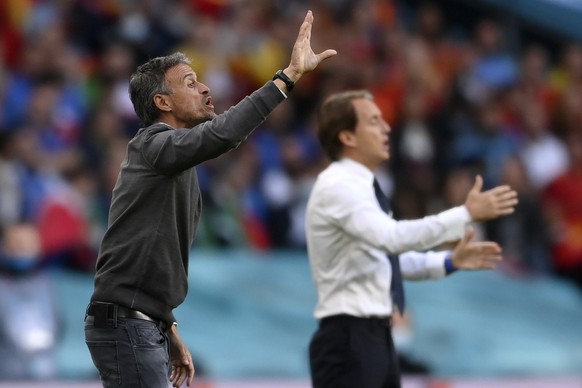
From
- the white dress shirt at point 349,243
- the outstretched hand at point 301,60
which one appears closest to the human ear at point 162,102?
the outstretched hand at point 301,60

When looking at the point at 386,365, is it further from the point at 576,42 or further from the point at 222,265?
the point at 576,42

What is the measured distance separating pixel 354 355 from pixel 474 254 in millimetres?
729

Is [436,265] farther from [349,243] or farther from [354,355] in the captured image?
[354,355]

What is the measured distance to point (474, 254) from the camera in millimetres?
5949

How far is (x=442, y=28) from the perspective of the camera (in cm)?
1435

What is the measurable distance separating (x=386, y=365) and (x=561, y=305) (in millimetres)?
5489

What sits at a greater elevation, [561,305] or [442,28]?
[442,28]

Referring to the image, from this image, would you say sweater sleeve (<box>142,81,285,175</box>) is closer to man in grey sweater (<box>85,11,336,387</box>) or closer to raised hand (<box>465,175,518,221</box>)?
man in grey sweater (<box>85,11,336,387</box>)

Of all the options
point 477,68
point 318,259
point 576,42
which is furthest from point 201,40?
point 318,259

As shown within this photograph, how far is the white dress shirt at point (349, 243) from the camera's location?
587cm

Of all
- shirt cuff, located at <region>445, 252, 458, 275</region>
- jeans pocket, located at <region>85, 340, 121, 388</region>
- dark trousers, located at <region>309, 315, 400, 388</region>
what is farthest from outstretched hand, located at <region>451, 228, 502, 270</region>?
jeans pocket, located at <region>85, 340, 121, 388</region>

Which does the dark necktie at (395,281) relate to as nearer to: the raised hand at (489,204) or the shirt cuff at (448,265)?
the shirt cuff at (448,265)

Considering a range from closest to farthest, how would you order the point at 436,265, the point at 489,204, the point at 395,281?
the point at 489,204 → the point at 395,281 → the point at 436,265

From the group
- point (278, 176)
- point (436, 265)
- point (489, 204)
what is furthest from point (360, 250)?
point (278, 176)
